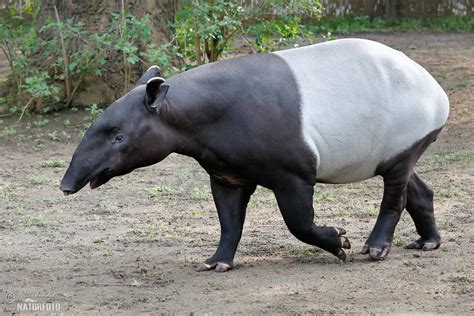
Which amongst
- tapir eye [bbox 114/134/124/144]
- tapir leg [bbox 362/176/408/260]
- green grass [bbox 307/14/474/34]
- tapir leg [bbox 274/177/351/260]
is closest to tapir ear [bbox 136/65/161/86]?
tapir eye [bbox 114/134/124/144]

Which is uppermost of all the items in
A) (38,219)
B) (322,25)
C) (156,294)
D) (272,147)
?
(272,147)

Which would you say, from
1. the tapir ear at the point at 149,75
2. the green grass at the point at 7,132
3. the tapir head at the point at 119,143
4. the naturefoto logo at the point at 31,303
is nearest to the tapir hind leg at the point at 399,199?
the tapir head at the point at 119,143

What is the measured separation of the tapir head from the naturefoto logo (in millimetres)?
637

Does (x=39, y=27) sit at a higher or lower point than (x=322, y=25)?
higher

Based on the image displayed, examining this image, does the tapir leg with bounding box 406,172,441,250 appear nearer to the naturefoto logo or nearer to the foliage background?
the naturefoto logo

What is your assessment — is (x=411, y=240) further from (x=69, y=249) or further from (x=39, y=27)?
(x=39, y=27)

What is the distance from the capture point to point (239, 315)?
548cm

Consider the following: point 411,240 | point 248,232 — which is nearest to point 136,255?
point 248,232

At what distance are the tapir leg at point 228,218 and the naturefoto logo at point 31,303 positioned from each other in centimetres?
110

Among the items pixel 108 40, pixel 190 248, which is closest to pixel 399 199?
pixel 190 248

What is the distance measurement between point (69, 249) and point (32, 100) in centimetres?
504

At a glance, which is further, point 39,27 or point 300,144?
point 39,27

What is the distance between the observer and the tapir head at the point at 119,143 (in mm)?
6117

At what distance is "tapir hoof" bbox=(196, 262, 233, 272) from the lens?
6547mm
